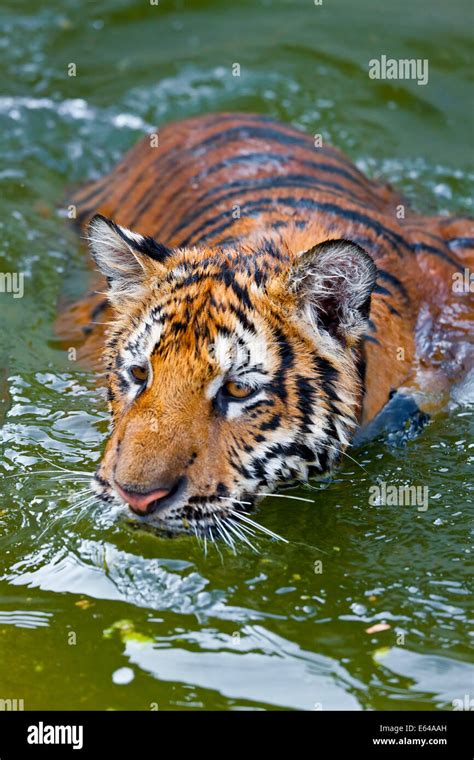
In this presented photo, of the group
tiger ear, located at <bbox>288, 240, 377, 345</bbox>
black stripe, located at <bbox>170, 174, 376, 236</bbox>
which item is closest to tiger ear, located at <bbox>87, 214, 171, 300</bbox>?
tiger ear, located at <bbox>288, 240, 377, 345</bbox>

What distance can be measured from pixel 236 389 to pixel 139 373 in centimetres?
27

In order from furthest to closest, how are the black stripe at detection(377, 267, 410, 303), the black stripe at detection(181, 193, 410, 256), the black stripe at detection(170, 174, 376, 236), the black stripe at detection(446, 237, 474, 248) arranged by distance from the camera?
the black stripe at detection(446, 237, 474, 248) → the black stripe at detection(170, 174, 376, 236) → the black stripe at detection(181, 193, 410, 256) → the black stripe at detection(377, 267, 410, 303)

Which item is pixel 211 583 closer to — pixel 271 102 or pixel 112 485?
pixel 112 485

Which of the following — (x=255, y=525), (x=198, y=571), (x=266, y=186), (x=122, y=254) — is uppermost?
(x=266, y=186)

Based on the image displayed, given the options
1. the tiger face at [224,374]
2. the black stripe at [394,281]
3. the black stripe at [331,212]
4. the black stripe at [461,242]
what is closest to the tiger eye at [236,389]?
the tiger face at [224,374]

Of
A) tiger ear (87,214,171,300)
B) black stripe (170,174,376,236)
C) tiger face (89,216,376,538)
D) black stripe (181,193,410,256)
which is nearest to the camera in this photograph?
tiger face (89,216,376,538)

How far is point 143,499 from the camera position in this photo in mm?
2650

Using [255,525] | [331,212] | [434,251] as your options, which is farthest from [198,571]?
[434,251]

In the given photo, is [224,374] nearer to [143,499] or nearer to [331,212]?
[143,499]

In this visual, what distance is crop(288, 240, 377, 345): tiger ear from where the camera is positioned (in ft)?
9.52

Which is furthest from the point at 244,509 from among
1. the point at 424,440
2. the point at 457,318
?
the point at 457,318

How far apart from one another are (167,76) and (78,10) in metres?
1.07

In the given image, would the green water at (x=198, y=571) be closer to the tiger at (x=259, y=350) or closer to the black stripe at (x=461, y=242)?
the tiger at (x=259, y=350)

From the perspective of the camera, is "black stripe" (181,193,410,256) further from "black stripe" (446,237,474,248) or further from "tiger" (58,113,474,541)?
"black stripe" (446,237,474,248)
